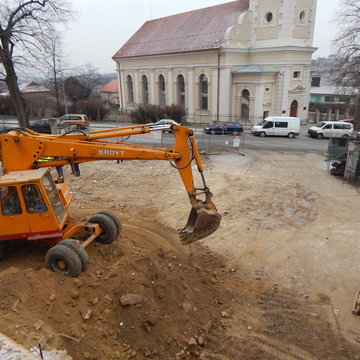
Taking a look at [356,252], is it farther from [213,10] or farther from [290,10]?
[213,10]

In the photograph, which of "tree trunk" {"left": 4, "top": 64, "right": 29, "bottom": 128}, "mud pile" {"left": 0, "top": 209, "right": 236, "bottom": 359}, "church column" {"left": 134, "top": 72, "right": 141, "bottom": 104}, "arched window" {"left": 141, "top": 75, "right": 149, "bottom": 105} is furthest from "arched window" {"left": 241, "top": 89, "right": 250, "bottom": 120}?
"mud pile" {"left": 0, "top": 209, "right": 236, "bottom": 359}

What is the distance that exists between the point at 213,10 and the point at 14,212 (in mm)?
37156

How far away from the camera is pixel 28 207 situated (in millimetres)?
7383

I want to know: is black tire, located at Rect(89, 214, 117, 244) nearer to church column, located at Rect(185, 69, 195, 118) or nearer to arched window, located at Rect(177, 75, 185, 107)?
church column, located at Rect(185, 69, 195, 118)

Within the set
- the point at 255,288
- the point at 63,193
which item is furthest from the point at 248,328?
the point at 63,193

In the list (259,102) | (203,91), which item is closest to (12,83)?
(203,91)

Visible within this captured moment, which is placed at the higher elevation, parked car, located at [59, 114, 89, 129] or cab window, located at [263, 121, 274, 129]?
parked car, located at [59, 114, 89, 129]

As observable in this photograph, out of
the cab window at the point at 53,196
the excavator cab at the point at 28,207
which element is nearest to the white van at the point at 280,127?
the cab window at the point at 53,196

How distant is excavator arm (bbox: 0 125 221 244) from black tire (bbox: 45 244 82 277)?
193 centimetres

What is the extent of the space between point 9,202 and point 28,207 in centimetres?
44

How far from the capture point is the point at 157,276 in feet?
25.8

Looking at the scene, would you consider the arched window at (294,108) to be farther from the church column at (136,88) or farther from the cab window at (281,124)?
the church column at (136,88)

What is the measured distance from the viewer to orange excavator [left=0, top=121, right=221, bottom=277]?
7.20 meters

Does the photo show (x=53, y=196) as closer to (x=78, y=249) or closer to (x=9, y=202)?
(x=9, y=202)
